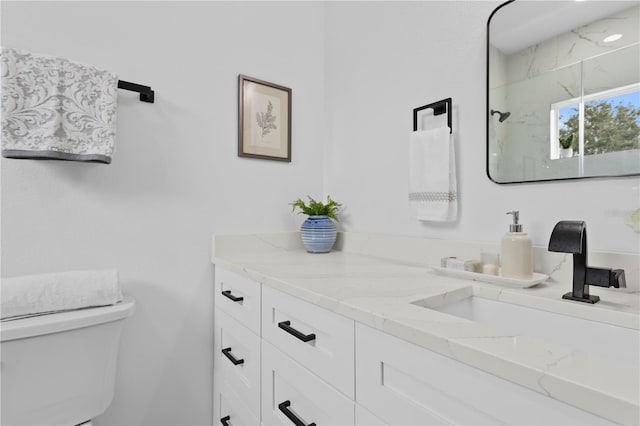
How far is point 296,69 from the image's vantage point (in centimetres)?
169

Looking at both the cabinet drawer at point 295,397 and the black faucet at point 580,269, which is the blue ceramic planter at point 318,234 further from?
the black faucet at point 580,269

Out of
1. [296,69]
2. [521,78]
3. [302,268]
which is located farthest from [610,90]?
[296,69]

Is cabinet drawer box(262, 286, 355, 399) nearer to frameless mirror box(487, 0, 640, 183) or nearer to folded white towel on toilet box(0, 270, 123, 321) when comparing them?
folded white towel on toilet box(0, 270, 123, 321)

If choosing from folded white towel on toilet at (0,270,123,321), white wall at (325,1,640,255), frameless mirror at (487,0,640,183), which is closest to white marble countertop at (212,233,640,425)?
white wall at (325,1,640,255)

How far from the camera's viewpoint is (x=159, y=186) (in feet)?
4.21

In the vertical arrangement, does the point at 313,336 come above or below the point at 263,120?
below

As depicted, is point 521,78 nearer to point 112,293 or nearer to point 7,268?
point 112,293

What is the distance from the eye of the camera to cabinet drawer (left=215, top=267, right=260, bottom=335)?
3.45 ft

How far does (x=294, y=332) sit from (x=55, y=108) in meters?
0.98

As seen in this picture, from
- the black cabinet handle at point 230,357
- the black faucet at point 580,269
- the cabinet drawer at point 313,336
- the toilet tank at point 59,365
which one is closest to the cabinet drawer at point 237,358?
the black cabinet handle at point 230,357

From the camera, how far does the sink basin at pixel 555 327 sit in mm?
653

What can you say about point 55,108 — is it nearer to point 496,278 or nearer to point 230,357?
point 230,357

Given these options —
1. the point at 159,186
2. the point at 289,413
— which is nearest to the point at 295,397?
the point at 289,413

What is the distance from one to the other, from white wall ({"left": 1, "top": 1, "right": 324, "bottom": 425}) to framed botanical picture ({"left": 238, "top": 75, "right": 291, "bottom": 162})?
0.04 metres
